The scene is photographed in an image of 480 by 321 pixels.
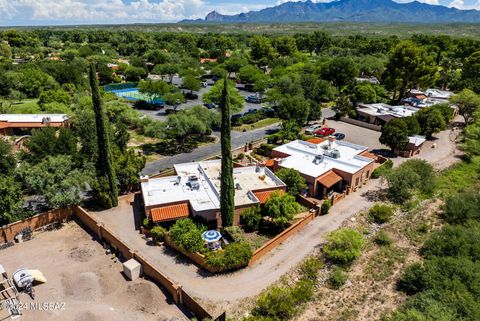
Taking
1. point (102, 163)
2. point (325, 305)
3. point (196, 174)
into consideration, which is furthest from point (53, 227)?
point (325, 305)

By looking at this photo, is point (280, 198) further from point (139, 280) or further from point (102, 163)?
point (102, 163)

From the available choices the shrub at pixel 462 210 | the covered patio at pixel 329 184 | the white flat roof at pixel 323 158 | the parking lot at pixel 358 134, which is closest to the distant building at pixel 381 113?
the parking lot at pixel 358 134

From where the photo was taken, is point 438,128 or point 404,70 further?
point 404,70

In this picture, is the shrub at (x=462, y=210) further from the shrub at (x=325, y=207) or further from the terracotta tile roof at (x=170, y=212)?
the terracotta tile roof at (x=170, y=212)

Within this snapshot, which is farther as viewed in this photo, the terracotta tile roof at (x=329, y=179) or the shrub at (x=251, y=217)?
the terracotta tile roof at (x=329, y=179)

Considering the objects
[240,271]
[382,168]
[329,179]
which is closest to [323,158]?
[329,179]
